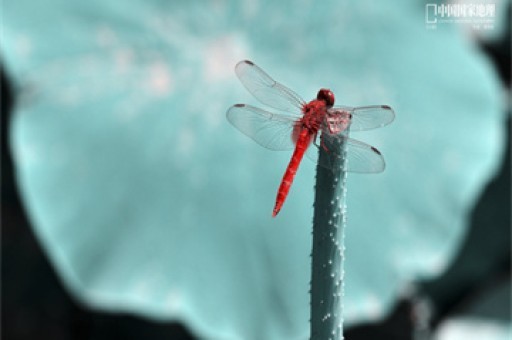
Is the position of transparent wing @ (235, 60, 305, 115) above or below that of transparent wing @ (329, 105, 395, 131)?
above

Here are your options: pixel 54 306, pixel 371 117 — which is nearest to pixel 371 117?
pixel 371 117

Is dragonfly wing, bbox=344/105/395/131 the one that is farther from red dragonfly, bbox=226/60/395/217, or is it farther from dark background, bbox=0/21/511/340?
dark background, bbox=0/21/511/340

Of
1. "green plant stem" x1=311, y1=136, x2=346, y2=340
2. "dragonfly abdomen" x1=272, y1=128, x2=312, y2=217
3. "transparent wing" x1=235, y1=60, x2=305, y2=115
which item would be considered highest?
"transparent wing" x1=235, y1=60, x2=305, y2=115

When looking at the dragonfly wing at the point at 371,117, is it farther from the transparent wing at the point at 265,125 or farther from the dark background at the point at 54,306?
the dark background at the point at 54,306

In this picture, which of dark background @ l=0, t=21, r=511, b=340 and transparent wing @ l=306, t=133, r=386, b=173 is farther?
dark background @ l=0, t=21, r=511, b=340

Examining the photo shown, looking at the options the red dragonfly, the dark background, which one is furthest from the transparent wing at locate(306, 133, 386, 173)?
the dark background

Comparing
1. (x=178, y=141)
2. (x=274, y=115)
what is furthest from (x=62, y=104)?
(x=274, y=115)

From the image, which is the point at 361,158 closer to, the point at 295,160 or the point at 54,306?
the point at 295,160

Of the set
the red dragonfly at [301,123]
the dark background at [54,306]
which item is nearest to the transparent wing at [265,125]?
the red dragonfly at [301,123]
